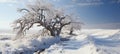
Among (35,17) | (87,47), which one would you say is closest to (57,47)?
(87,47)

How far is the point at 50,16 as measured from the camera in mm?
42375

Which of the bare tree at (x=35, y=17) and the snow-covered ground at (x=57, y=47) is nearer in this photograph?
the snow-covered ground at (x=57, y=47)

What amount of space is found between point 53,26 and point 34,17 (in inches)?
169

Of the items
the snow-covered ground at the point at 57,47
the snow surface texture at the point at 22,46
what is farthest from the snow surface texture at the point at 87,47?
the snow surface texture at the point at 22,46

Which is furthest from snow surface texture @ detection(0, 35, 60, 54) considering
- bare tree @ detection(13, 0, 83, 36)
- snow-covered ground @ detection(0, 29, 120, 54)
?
bare tree @ detection(13, 0, 83, 36)

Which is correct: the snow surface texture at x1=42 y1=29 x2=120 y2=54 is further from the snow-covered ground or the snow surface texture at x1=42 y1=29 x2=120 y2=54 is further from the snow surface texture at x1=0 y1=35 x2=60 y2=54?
the snow surface texture at x1=0 y1=35 x2=60 y2=54

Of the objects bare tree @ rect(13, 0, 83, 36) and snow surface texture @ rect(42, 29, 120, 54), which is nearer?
snow surface texture @ rect(42, 29, 120, 54)

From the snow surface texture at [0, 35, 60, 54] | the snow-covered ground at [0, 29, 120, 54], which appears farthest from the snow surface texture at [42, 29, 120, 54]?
the snow surface texture at [0, 35, 60, 54]

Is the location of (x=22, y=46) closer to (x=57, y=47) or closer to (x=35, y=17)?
(x=57, y=47)

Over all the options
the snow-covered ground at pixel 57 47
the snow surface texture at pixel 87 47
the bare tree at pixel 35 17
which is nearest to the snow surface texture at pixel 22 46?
the snow-covered ground at pixel 57 47

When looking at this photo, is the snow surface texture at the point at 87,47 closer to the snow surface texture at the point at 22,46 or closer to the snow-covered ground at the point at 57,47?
the snow-covered ground at the point at 57,47

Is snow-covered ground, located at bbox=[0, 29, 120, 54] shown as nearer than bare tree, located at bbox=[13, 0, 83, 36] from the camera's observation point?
Yes

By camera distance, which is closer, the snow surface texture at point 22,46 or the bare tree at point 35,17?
the snow surface texture at point 22,46

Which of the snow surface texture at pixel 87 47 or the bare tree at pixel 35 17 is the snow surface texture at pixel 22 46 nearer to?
the snow surface texture at pixel 87 47
